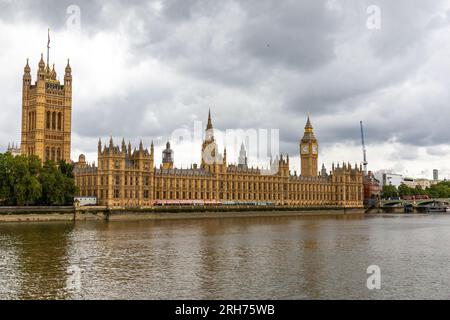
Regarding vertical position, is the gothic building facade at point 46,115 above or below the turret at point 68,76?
below

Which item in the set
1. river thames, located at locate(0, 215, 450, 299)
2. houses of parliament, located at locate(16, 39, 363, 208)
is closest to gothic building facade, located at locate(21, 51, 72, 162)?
houses of parliament, located at locate(16, 39, 363, 208)

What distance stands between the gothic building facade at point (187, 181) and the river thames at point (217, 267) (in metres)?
63.3

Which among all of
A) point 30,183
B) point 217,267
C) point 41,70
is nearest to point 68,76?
point 41,70

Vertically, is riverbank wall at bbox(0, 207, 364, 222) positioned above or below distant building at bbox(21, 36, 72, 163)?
below

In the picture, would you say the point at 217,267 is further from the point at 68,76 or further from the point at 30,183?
the point at 68,76

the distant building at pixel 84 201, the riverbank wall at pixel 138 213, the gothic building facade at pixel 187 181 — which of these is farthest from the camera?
the gothic building facade at pixel 187 181

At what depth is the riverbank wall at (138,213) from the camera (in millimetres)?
102250

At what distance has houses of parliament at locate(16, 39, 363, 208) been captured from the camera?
135750mm

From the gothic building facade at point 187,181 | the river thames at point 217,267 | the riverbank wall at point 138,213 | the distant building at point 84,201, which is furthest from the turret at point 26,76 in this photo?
the river thames at point 217,267

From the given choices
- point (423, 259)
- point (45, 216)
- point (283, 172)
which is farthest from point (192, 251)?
point (283, 172)

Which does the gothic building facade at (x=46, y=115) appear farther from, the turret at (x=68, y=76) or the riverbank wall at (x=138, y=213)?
the riverbank wall at (x=138, y=213)

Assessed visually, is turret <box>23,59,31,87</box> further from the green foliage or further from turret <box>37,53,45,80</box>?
the green foliage

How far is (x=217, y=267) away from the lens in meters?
46.4

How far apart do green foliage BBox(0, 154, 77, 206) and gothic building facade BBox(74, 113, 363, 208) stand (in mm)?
18355
